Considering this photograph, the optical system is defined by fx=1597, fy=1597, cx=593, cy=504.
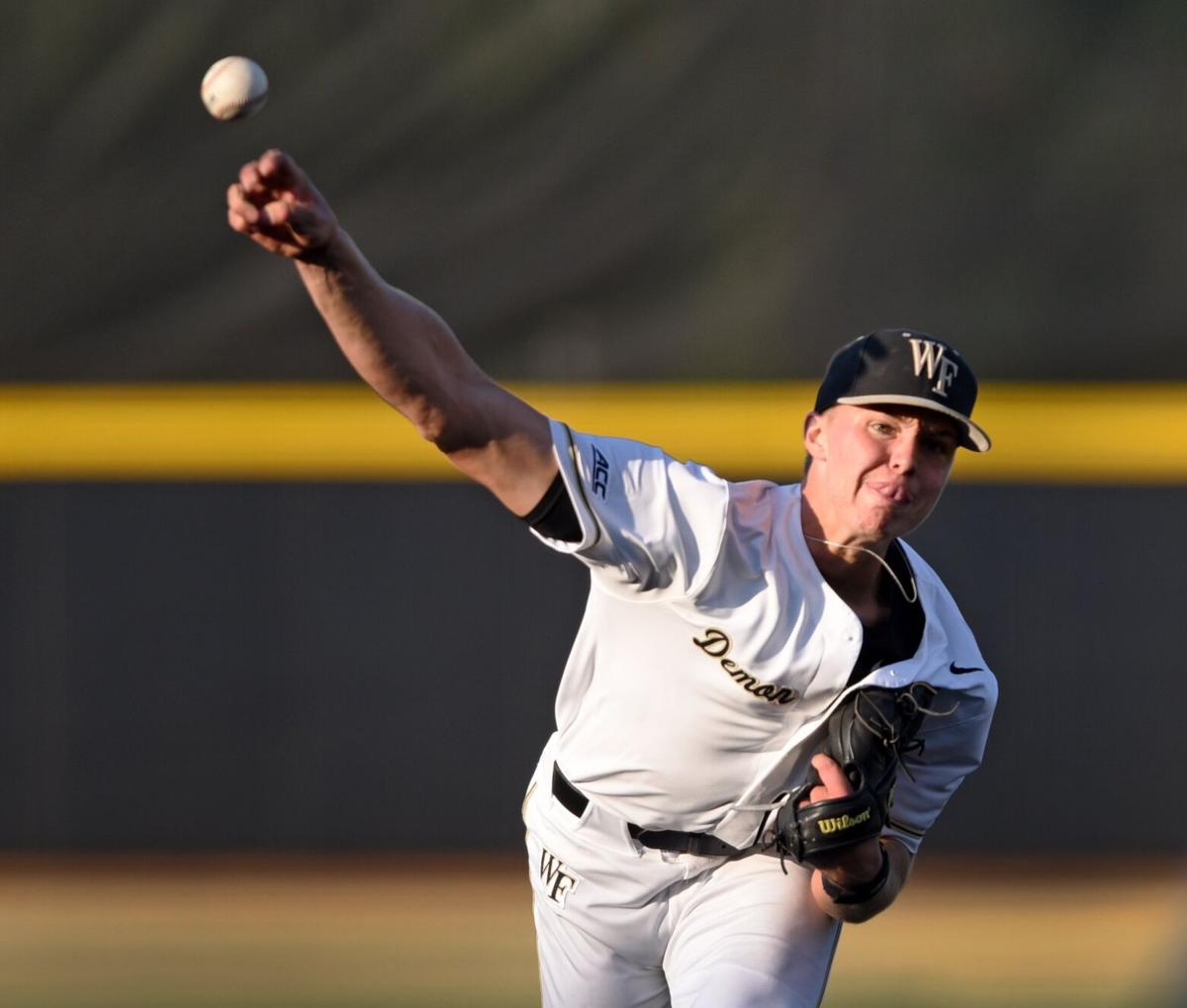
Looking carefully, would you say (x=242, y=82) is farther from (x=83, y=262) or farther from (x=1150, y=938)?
(x=1150, y=938)

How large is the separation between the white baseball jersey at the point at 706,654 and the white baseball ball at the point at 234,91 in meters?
0.74

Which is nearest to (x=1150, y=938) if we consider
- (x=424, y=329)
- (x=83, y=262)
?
(x=424, y=329)

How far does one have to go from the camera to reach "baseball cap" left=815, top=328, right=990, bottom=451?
2641 mm

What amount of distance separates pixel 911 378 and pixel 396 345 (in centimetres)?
90

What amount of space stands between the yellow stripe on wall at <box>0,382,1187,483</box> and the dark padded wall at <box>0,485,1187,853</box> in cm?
10

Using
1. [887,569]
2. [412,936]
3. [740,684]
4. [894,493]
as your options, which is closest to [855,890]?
[740,684]

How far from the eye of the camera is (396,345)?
7.34 ft

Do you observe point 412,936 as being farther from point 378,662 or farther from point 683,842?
point 683,842

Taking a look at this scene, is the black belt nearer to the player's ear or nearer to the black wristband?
the black wristband

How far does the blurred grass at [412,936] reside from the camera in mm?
4418

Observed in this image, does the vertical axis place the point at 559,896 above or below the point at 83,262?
below

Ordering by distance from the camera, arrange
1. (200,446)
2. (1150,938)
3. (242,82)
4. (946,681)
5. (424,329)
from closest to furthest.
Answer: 1. (424,329)
2. (242,82)
3. (946,681)
4. (1150,938)
5. (200,446)

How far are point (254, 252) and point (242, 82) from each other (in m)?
3.41

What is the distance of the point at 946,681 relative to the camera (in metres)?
2.84
